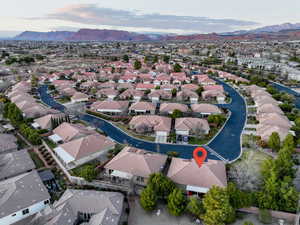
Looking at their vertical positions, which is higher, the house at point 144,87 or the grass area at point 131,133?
the house at point 144,87

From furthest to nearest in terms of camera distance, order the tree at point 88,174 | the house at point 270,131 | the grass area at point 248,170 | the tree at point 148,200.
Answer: the house at point 270,131, the grass area at point 248,170, the tree at point 88,174, the tree at point 148,200

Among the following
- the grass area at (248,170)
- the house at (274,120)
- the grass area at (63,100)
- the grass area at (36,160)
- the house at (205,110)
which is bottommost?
the grass area at (36,160)

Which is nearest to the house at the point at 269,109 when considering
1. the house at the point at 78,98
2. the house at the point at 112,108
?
the house at the point at 112,108

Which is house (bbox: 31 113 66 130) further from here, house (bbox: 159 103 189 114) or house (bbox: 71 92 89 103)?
house (bbox: 159 103 189 114)

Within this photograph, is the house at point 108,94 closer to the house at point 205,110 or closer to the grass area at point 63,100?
the grass area at point 63,100

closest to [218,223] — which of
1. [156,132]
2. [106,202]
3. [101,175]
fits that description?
[106,202]

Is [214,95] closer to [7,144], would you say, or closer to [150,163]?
[150,163]

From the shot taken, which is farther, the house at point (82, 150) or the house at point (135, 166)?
the house at point (82, 150)
